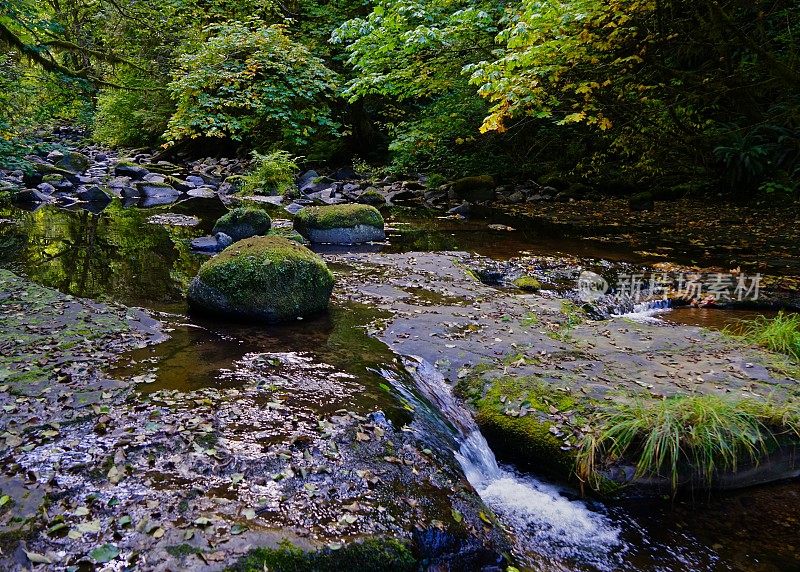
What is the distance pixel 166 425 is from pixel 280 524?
1334 millimetres

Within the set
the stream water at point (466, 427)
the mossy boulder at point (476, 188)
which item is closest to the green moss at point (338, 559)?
the stream water at point (466, 427)

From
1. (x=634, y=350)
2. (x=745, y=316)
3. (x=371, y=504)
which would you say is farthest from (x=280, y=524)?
(x=745, y=316)

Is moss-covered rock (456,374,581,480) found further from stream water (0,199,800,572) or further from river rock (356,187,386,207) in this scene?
river rock (356,187,386,207)

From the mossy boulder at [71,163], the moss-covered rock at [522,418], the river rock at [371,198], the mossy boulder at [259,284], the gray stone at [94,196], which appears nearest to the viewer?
the moss-covered rock at [522,418]

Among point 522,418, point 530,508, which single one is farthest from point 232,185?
point 530,508

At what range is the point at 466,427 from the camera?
4863 mm

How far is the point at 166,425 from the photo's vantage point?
3.80m

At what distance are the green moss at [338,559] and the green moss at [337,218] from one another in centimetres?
987

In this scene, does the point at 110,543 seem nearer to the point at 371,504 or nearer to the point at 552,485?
the point at 371,504

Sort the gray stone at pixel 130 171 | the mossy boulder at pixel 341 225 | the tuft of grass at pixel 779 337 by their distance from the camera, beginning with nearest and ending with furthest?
the tuft of grass at pixel 779 337 → the mossy boulder at pixel 341 225 → the gray stone at pixel 130 171

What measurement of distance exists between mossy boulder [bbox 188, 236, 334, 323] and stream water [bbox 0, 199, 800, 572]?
0.24m

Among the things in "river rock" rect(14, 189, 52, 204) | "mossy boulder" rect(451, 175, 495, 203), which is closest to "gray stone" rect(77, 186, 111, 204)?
"river rock" rect(14, 189, 52, 204)

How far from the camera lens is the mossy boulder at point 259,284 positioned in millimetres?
6328

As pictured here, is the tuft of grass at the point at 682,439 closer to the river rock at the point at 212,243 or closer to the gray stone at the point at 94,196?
the river rock at the point at 212,243
